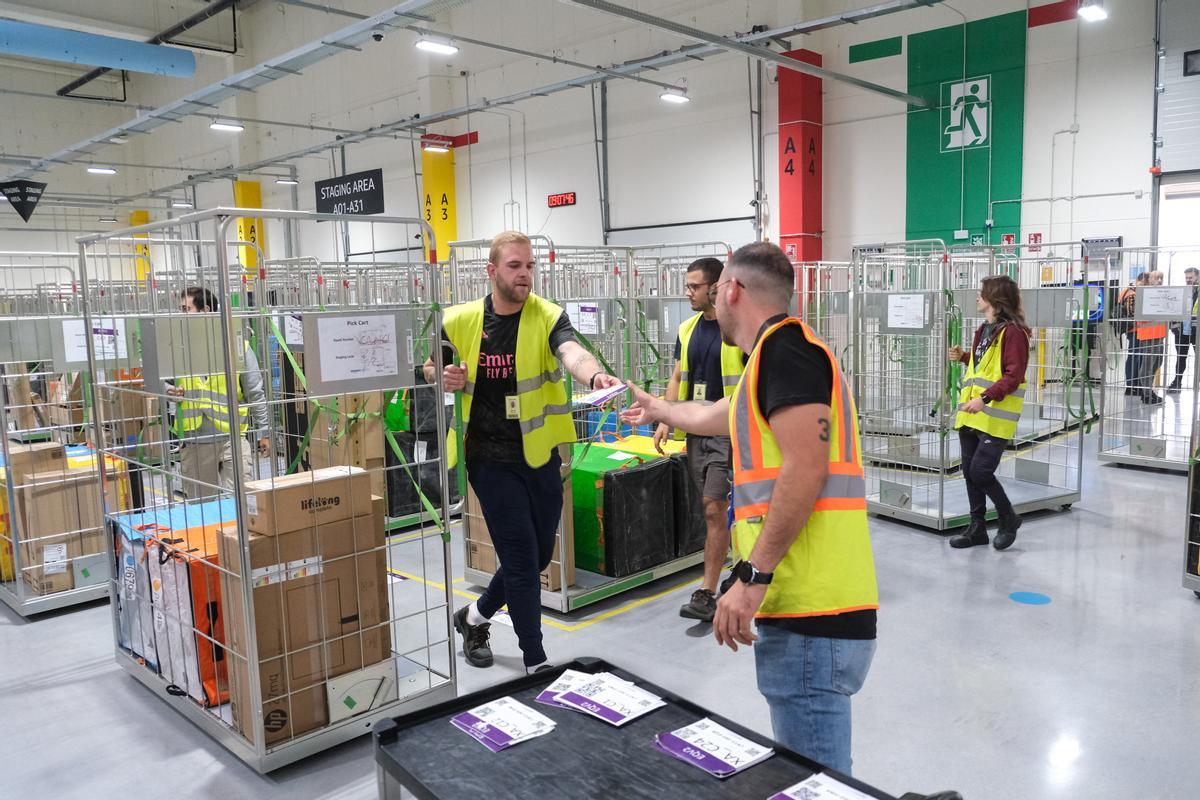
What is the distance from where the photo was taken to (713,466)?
431cm

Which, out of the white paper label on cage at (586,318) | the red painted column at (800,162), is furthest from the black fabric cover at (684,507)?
the red painted column at (800,162)

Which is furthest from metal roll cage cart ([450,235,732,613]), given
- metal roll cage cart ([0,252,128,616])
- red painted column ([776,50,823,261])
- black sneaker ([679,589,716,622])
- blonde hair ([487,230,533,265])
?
red painted column ([776,50,823,261])

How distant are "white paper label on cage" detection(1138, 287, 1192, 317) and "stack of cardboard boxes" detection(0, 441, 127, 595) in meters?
8.14

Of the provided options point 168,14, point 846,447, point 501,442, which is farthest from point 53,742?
point 168,14

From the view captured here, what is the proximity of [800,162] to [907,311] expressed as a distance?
270 inches

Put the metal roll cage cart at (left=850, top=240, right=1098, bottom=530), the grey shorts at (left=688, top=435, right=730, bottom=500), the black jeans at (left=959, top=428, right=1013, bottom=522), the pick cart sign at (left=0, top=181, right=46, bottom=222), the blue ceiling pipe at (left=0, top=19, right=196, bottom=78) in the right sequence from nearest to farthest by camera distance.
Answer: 1. the grey shorts at (left=688, top=435, right=730, bottom=500)
2. the black jeans at (left=959, top=428, right=1013, bottom=522)
3. the metal roll cage cart at (left=850, top=240, right=1098, bottom=530)
4. the blue ceiling pipe at (left=0, top=19, right=196, bottom=78)
5. the pick cart sign at (left=0, top=181, right=46, bottom=222)

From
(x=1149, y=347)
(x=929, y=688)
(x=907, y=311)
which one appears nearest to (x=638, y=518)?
(x=929, y=688)

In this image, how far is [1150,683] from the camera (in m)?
3.70

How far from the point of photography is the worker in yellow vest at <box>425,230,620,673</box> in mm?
3467

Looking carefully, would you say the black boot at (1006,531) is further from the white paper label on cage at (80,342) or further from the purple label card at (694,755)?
the white paper label on cage at (80,342)

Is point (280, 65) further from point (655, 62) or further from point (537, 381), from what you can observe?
point (537, 381)

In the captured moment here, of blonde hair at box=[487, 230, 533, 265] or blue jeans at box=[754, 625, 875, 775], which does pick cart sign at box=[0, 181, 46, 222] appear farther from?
blue jeans at box=[754, 625, 875, 775]

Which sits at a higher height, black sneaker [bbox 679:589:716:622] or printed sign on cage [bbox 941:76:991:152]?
printed sign on cage [bbox 941:76:991:152]

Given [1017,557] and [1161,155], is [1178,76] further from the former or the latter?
[1017,557]
